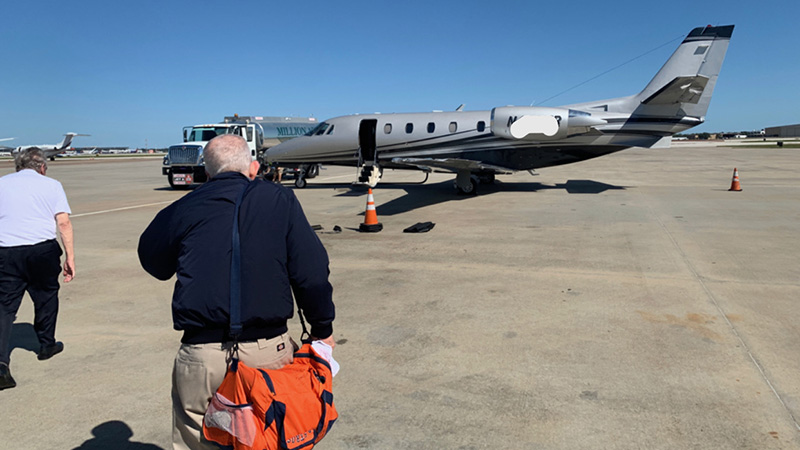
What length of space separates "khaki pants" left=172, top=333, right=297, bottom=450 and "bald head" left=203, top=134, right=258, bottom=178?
83 cm

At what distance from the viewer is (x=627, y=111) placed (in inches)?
620

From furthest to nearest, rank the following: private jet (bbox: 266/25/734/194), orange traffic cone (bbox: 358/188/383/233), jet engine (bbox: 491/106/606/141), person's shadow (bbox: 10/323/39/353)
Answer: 1. jet engine (bbox: 491/106/606/141)
2. private jet (bbox: 266/25/734/194)
3. orange traffic cone (bbox: 358/188/383/233)
4. person's shadow (bbox: 10/323/39/353)

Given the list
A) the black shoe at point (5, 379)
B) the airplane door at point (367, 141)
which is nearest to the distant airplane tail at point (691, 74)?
the airplane door at point (367, 141)

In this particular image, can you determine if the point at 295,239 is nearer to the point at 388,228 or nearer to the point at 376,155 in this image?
the point at 388,228

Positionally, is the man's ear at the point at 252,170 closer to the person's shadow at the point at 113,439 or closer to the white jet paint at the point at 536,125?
the person's shadow at the point at 113,439

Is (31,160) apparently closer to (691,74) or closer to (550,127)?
(550,127)

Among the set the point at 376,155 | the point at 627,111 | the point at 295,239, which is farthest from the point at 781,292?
the point at 376,155

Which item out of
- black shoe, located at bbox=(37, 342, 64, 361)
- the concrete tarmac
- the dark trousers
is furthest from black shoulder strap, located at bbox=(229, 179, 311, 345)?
black shoe, located at bbox=(37, 342, 64, 361)

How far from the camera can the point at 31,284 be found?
445cm

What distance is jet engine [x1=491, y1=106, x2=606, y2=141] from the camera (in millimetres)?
15742

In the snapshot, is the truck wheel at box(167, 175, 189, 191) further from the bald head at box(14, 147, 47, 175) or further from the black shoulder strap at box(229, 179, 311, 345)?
the black shoulder strap at box(229, 179, 311, 345)

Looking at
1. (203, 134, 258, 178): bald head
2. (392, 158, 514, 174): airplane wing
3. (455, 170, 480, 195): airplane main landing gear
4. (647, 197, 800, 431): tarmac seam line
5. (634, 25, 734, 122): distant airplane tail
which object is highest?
(634, 25, 734, 122): distant airplane tail

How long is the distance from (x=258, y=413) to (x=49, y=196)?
353 centimetres

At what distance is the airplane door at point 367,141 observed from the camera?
18.2 meters
